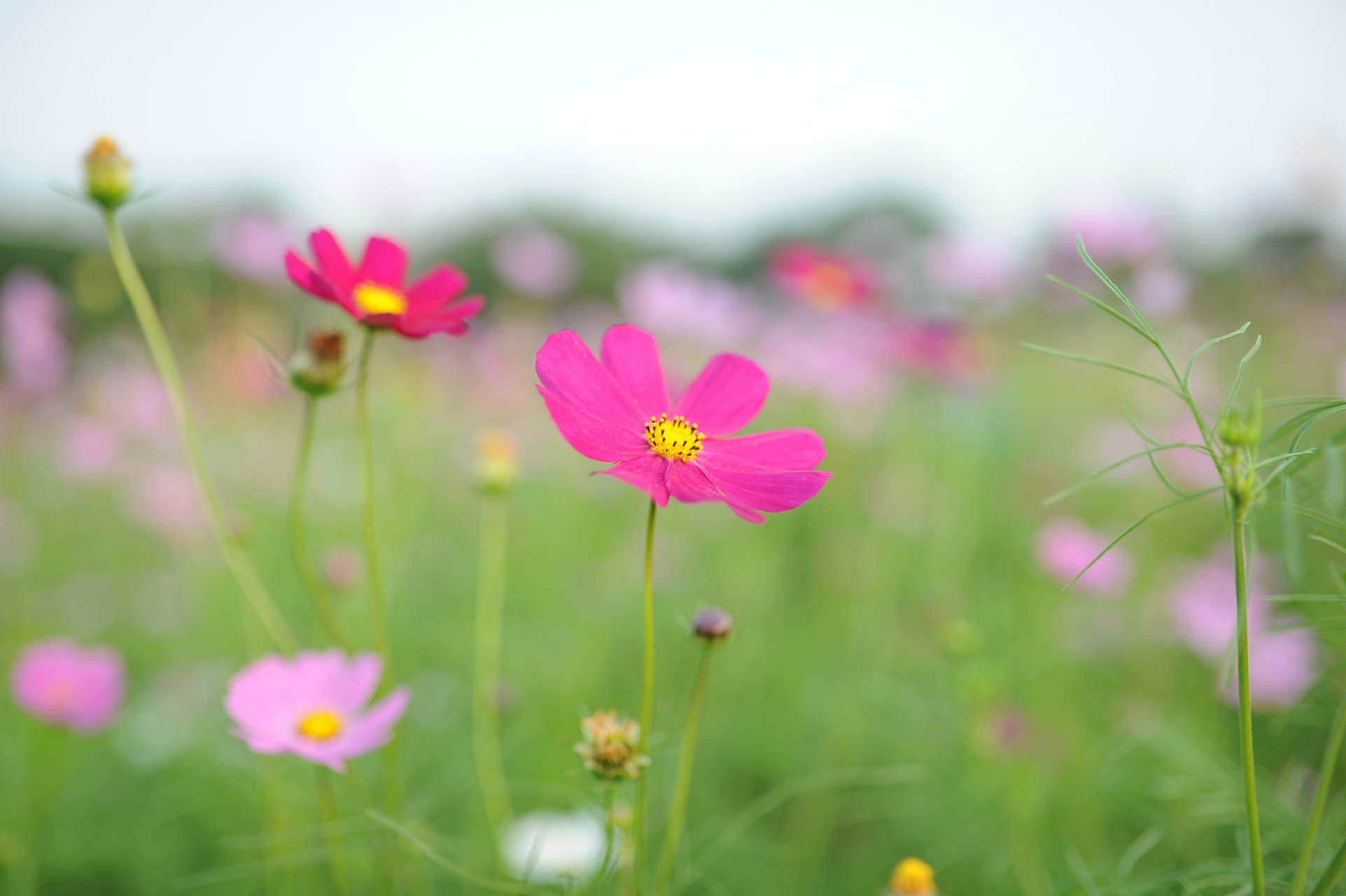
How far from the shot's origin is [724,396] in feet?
1.44

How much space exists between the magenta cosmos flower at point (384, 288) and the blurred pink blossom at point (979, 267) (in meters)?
1.21

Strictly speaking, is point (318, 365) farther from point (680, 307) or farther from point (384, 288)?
point (680, 307)

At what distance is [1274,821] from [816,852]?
473 mm

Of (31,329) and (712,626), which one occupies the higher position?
(31,329)

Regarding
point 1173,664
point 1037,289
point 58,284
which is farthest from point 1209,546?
point 58,284

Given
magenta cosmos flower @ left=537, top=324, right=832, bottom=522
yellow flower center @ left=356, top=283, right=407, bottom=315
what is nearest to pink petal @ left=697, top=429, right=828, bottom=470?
magenta cosmos flower @ left=537, top=324, right=832, bottom=522

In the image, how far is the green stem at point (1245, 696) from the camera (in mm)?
296

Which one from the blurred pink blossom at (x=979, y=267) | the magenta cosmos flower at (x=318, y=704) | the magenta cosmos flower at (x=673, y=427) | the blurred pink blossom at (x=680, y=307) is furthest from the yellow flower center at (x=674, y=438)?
the blurred pink blossom at (x=979, y=267)

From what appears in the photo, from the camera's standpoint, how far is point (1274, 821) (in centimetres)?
59

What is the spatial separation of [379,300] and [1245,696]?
0.50 meters

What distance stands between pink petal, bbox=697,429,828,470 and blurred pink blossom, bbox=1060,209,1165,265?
0.91 meters

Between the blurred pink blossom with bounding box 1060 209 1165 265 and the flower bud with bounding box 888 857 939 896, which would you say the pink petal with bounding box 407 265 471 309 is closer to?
the flower bud with bounding box 888 857 939 896

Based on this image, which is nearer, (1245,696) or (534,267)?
(1245,696)

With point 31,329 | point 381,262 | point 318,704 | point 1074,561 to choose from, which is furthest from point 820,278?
point 31,329
